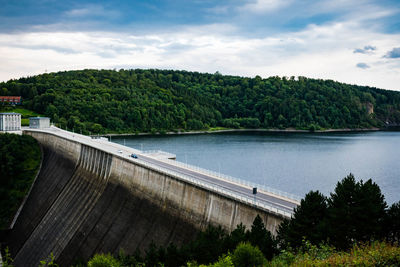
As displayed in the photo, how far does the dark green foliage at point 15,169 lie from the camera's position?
46844mm

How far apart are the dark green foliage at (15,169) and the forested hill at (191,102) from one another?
47.4 m

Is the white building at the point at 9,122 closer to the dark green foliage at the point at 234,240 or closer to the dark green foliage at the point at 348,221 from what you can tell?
the dark green foliage at the point at 234,240

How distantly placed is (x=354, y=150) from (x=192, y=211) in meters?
63.3

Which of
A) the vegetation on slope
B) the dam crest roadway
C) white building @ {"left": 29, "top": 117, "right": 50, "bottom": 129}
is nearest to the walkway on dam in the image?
the dam crest roadway

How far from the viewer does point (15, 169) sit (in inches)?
2069

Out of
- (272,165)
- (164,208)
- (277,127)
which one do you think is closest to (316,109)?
(277,127)

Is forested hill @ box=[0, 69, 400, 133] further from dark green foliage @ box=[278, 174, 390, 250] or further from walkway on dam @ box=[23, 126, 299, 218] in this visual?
dark green foliage @ box=[278, 174, 390, 250]

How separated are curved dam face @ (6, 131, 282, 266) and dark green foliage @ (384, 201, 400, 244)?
6676 millimetres

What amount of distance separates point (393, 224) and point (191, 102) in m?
143

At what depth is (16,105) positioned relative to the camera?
111375mm

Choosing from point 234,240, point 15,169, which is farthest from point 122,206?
point 15,169

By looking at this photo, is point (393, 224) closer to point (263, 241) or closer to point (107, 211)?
point (263, 241)

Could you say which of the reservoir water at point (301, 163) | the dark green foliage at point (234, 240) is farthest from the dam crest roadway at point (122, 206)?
the reservoir water at point (301, 163)

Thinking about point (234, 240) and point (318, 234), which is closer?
point (318, 234)
